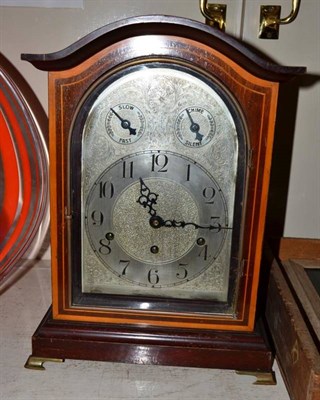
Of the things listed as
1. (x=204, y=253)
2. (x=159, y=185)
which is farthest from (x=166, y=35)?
(x=204, y=253)

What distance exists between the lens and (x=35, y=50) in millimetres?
1152

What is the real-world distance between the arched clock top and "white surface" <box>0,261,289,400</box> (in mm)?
521

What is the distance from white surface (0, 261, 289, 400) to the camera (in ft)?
2.65

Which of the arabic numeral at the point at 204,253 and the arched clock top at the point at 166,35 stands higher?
the arched clock top at the point at 166,35

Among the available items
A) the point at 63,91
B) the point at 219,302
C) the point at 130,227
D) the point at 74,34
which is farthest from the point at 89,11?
the point at 219,302

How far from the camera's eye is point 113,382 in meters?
0.84

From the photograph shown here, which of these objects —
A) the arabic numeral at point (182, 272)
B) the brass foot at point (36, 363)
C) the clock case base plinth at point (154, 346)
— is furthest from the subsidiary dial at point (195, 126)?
the brass foot at point (36, 363)

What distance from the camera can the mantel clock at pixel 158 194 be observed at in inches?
30.4

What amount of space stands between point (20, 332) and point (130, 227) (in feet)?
1.09

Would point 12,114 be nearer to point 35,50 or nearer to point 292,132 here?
point 35,50

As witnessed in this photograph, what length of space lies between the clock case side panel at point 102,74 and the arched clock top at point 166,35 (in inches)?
0.5

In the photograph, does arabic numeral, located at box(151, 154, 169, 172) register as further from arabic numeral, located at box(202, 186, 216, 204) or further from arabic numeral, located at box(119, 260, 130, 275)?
arabic numeral, located at box(119, 260, 130, 275)

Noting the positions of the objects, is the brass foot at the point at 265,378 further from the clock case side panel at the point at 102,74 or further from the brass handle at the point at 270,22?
the brass handle at the point at 270,22

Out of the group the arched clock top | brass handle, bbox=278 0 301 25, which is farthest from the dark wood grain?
brass handle, bbox=278 0 301 25
